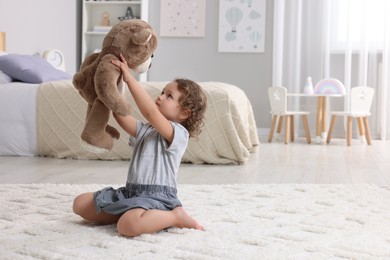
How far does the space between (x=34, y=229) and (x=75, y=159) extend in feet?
6.54

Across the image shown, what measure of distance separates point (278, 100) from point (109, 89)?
4.02 metres

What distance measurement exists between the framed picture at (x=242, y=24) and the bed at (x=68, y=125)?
102 inches

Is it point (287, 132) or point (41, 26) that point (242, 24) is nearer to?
point (287, 132)

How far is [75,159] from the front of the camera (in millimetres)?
3771

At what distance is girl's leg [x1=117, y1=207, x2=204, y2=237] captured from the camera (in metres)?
1.71

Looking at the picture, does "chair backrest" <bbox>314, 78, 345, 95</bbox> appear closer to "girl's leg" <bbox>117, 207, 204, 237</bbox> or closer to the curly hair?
the curly hair

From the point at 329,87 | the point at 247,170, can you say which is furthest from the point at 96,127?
the point at 329,87

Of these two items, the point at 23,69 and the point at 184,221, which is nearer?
the point at 184,221

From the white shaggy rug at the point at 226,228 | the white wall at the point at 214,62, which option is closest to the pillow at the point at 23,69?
the white shaggy rug at the point at 226,228

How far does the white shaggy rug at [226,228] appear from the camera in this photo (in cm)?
157

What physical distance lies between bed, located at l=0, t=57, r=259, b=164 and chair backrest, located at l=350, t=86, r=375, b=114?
194cm

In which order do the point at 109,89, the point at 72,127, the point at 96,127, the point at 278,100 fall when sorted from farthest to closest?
the point at 278,100 < the point at 72,127 < the point at 96,127 < the point at 109,89

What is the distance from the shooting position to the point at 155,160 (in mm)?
1867

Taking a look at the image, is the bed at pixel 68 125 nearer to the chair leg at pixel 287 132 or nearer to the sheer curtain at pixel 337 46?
the chair leg at pixel 287 132
